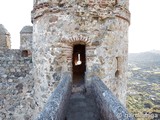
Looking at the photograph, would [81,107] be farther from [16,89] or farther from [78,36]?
[16,89]

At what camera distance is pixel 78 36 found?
19.7ft

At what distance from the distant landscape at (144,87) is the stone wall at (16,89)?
19.7 m

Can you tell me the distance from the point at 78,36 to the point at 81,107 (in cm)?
184

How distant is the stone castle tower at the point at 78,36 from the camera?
6008 millimetres

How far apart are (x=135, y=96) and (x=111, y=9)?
1298 inches

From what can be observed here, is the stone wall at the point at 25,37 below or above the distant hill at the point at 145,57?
above

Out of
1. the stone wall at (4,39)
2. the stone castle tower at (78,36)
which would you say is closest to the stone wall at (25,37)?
the stone wall at (4,39)

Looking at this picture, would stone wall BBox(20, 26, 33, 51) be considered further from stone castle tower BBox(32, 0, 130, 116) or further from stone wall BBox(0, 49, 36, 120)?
stone castle tower BBox(32, 0, 130, 116)

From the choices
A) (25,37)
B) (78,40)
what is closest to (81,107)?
(78,40)

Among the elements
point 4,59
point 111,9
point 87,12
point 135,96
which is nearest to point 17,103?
point 4,59

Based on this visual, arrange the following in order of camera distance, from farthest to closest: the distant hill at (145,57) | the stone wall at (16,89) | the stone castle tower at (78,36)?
the distant hill at (145,57) < the stone wall at (16,89) < the stone castle tower at (78,36)

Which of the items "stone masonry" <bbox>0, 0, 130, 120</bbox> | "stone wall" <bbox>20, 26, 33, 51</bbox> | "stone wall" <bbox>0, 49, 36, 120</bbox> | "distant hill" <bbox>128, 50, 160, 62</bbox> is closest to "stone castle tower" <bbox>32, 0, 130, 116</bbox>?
"stone masonry" <bbox>0, 0, 130, 120</bbox>

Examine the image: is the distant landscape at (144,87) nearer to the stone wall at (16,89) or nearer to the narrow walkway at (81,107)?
the stone wall at (16,89)

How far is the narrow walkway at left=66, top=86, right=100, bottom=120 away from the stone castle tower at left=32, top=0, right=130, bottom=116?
37 centimetres
